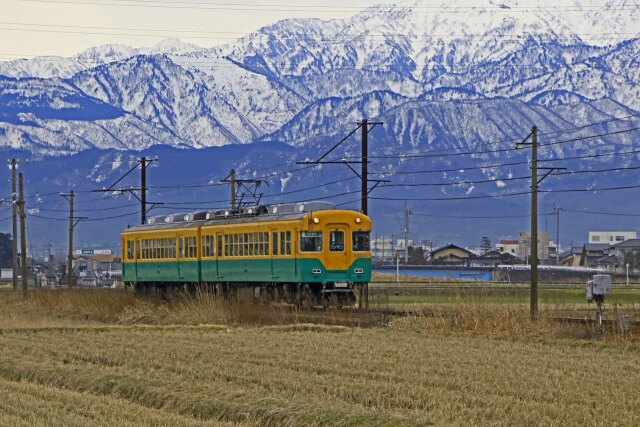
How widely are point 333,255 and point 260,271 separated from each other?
2642 millimetres

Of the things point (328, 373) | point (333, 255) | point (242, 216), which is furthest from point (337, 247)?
point (328, 373)

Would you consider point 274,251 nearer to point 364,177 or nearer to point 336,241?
point 336,241

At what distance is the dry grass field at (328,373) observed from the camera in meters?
16.9

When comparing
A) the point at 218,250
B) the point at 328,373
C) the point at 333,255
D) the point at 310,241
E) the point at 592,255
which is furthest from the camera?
the point at 592,255

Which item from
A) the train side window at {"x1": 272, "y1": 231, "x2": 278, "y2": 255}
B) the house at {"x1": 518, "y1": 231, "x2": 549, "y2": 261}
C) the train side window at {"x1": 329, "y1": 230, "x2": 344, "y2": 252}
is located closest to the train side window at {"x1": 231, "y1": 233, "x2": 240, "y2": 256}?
the train side window at {"x1": 272, "y1": 231, "x2": 278, "y2": 255}

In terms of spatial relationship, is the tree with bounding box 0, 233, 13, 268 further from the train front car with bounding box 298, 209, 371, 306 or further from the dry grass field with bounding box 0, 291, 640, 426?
the dry grass field with bounding box 0, 291, 640, 426

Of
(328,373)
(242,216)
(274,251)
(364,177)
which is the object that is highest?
(364,177)

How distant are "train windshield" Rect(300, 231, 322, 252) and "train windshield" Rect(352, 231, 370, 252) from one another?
1.27 m

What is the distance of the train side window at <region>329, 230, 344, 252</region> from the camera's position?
4083 centimetres

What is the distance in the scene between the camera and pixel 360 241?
41500 mm

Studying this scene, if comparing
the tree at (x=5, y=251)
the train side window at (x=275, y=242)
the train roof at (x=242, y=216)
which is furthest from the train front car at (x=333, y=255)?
the tree at (x=5, y=251)

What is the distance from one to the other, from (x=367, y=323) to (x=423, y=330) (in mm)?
3344

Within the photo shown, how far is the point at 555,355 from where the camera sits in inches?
952

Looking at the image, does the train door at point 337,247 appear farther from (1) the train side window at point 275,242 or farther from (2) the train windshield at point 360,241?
(1) the train side window at point 275,242
